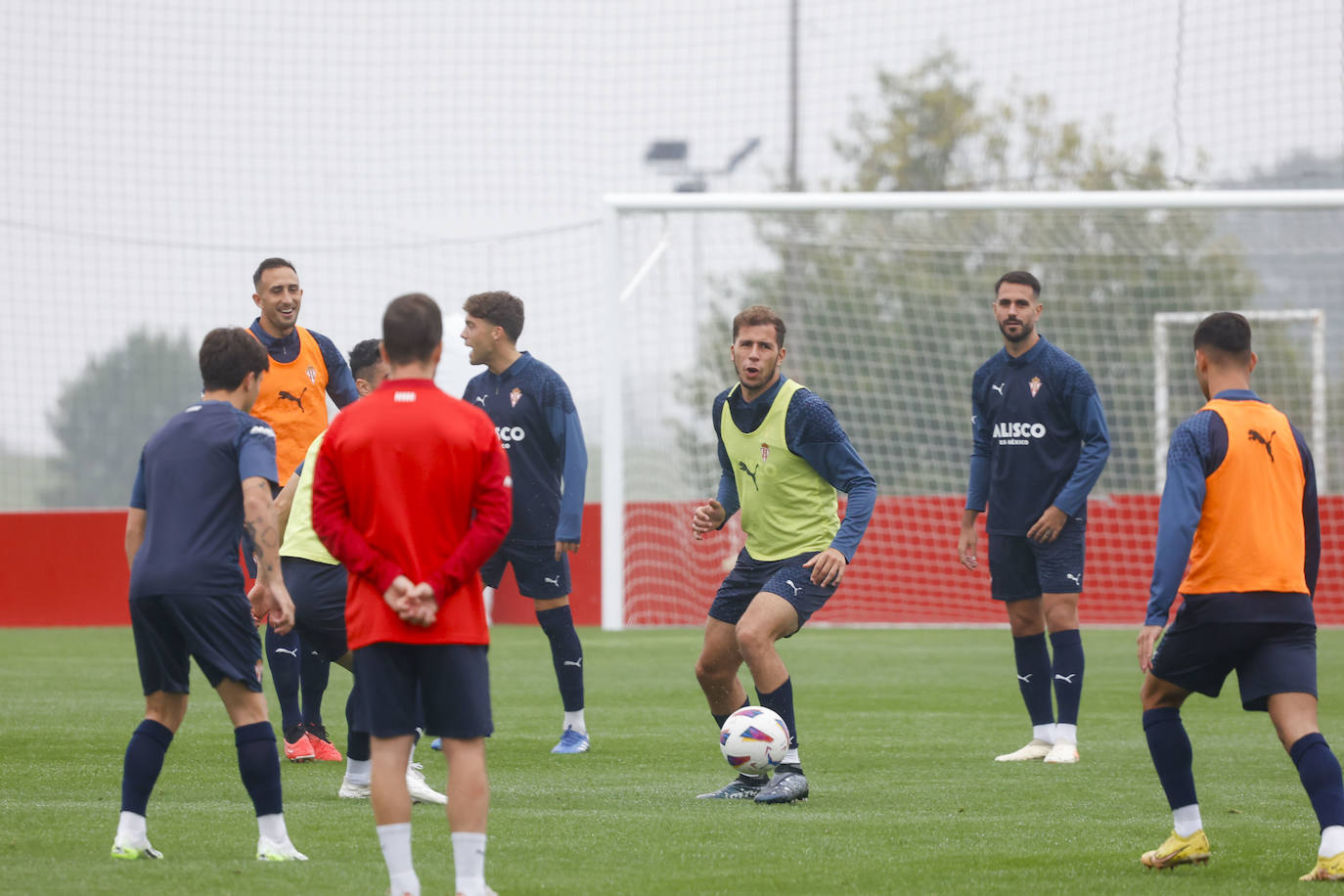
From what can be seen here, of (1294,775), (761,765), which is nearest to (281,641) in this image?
(761,765)

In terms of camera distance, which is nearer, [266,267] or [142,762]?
[142,762]

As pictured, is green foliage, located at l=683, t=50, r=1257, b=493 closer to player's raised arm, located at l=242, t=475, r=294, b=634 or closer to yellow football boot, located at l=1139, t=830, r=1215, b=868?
yellow football boot, located at l=1139, t=830, r=1215, b=868

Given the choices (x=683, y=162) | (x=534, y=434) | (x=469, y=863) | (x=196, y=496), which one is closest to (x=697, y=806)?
(x=469, y=863)

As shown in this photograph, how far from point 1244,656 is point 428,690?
8.71ft

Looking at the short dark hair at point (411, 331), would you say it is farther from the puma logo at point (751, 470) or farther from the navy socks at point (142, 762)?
the puma logo at point (751, 470)

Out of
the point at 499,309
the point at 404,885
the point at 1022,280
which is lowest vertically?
the point at 404,885

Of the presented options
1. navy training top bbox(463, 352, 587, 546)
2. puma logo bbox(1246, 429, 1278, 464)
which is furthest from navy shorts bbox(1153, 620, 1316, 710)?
navy training top bbox(463, 352, 587, 546)

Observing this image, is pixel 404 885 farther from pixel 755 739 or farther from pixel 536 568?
pixel 536 568

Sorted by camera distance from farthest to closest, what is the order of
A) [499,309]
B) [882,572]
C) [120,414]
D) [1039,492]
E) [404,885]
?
[120,414] → [882,572] → [1039,492] → [499,309] → [404,885]

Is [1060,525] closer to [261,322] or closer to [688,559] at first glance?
[261,322]

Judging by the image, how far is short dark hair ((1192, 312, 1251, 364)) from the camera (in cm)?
502

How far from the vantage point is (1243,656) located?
498 cm

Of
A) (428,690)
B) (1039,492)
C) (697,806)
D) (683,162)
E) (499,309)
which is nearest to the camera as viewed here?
(428,690)

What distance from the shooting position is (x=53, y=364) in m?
18.5
